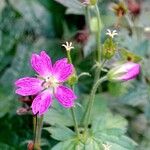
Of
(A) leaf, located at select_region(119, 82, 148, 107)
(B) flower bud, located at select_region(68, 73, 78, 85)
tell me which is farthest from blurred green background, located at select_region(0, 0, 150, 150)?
(B) flower bud, located at select_region(68, 73, 78, 85)

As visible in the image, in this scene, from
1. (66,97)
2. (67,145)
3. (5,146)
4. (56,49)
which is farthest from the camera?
(56,49)

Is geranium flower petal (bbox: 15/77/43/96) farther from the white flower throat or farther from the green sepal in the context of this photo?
the green sepal

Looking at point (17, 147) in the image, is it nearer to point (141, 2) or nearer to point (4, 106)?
point (4, 106)

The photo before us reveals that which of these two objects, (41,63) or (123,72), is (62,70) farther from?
(123,72)

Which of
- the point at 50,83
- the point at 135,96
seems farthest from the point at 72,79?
the point at 135,96

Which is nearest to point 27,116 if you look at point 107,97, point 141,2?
point 107,97
